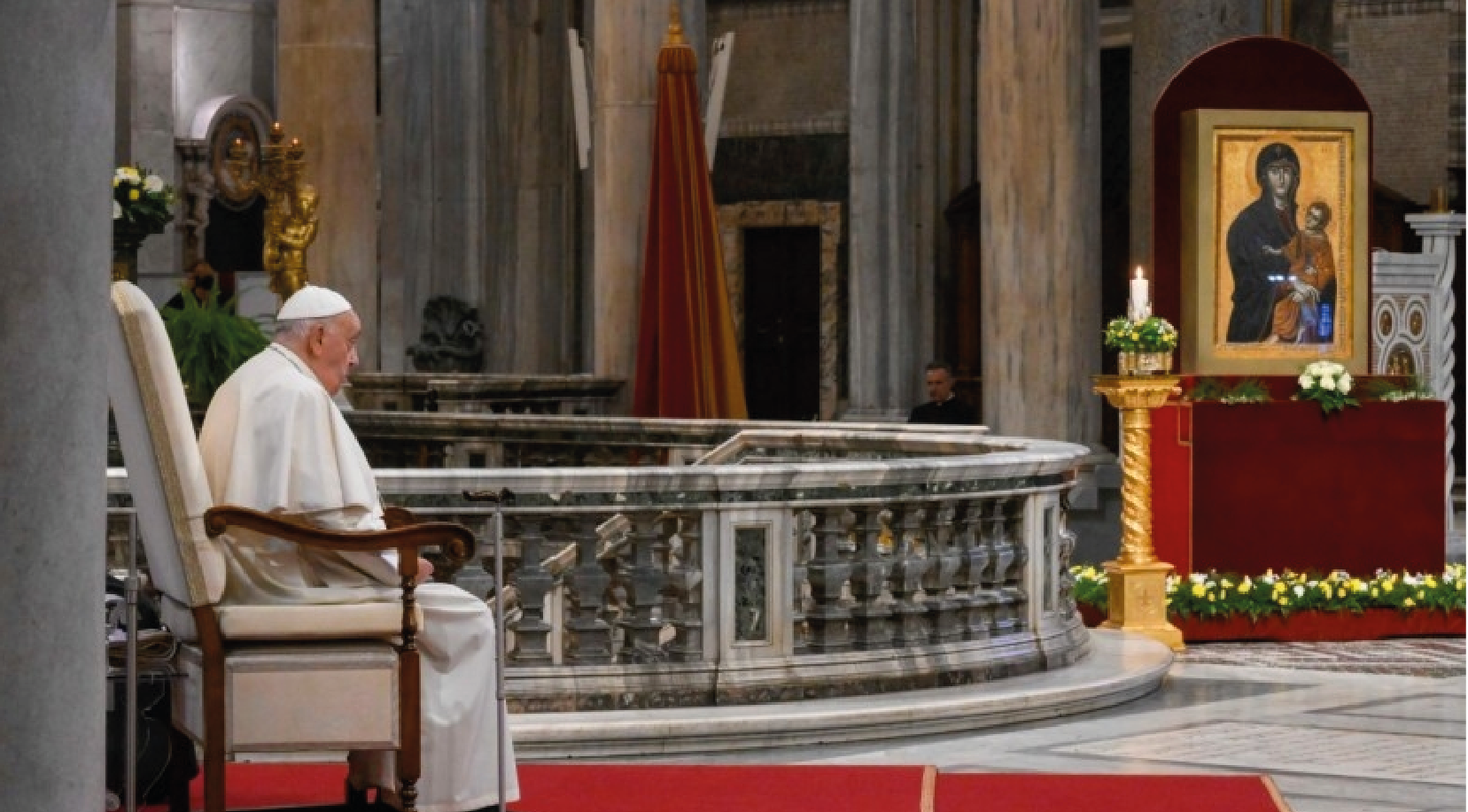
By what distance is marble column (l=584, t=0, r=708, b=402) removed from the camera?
15688 millimetres

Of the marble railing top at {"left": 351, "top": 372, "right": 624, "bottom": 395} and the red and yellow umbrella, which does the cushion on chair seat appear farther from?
the marble railing top at {"left": 351, "top": 372, "right": 624, "bottom": 395}

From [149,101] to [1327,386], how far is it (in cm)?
1384

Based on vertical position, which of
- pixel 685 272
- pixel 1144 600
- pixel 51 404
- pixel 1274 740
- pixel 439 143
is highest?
pixel 439 143

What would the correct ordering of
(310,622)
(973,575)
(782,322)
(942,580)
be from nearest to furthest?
1. (310,622)
2. (942,580)
3. (973,575)
4. (782,322)

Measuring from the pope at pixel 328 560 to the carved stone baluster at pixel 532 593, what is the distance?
193 centimetres

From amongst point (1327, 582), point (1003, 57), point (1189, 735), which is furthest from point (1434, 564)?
point (1189, 735)

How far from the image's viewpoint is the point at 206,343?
43.3ft

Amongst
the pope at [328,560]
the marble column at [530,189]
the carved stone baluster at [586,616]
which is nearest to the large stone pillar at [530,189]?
the marble column at [530,189]

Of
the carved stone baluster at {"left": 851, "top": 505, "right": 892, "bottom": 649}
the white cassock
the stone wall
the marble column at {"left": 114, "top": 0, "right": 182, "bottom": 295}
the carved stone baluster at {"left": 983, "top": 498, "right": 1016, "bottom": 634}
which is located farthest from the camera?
the marble column at {"left": 114, "top": 0, "right": 182, "bottom": 295}

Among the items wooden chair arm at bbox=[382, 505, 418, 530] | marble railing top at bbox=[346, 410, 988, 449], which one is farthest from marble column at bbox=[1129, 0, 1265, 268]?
wooden chair arm at bbox=[382, 505, 418, 530]

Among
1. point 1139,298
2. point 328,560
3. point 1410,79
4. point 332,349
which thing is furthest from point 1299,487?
point 1410,79

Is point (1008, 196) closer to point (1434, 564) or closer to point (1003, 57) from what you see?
point (1003, 57)

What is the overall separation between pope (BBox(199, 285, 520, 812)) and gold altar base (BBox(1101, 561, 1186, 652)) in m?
5.58

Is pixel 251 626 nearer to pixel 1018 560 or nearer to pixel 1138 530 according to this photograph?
pixel 1018 560
